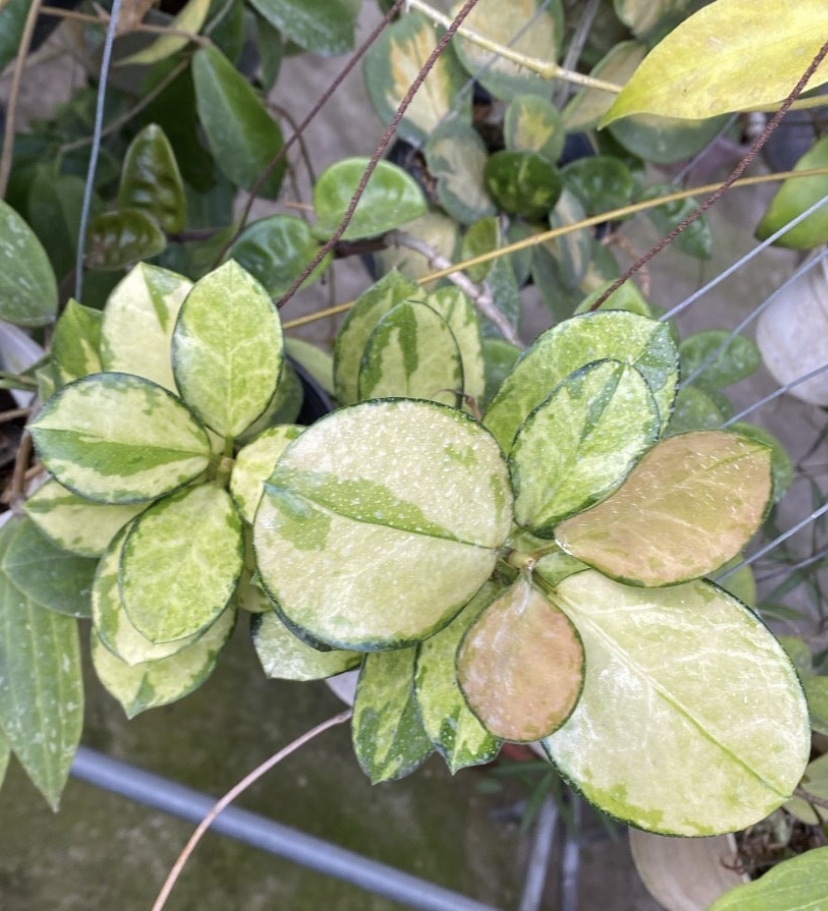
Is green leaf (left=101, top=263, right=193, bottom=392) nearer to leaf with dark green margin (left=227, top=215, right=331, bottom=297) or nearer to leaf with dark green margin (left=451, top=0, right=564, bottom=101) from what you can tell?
leaf with dark green margin (left=227, top=215, right=331, bottom=297)

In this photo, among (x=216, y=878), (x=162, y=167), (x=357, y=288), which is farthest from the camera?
(x=357, y=288)

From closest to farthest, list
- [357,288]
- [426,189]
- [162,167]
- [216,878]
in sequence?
[162,167] → [426,189] → [216,878] → [357,288]

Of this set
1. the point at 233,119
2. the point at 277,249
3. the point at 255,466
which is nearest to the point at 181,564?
the point at 255,466

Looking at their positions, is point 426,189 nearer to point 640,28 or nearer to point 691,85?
point 640,28

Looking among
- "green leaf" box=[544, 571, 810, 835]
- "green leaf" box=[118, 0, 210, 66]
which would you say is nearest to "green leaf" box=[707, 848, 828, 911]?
"green leaf" box=[544, 571, 810, 835]

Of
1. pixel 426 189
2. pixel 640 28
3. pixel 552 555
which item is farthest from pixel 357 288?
pixel 552 555

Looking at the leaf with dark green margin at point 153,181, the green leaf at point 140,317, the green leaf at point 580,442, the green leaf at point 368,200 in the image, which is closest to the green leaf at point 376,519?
the green leaf at point 580,442

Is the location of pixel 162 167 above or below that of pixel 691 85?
below
